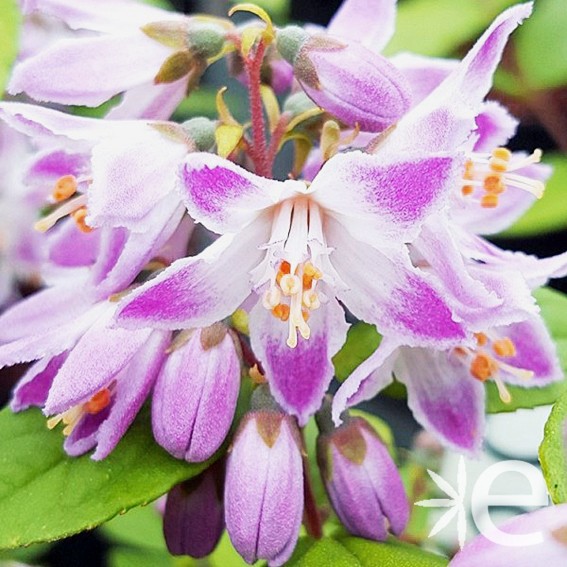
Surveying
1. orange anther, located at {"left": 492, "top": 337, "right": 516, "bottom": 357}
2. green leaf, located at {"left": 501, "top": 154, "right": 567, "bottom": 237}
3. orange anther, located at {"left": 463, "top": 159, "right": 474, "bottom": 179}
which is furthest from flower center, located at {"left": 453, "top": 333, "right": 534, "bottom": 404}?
green leaf, located at {"left": 501, "top": 154, "right": 567, "bottom": 237}

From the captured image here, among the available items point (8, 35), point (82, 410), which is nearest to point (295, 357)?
point (82, 410)

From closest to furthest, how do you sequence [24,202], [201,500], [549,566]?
[549,566], [201,500], [24,202]

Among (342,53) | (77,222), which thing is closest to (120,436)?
(77,222)

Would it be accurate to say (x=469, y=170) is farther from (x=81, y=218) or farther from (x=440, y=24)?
(x=440, y=24)

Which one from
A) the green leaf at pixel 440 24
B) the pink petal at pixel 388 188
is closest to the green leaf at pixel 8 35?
the pink petal at pixel 388 188

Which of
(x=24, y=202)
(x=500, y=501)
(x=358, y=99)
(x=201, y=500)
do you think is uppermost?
(x=358, y=99)

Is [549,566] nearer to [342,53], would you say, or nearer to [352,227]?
[352,227]
